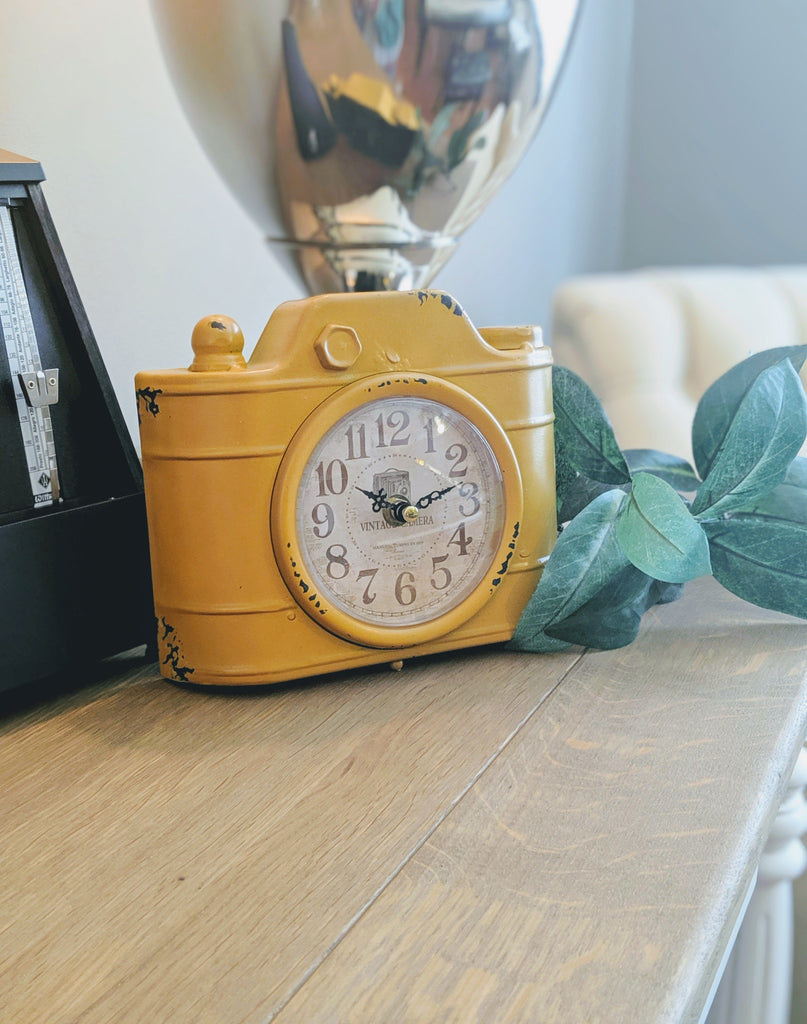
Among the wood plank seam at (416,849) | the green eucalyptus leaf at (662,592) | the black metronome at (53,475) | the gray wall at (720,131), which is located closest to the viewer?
the wood plank seam at (416,849)

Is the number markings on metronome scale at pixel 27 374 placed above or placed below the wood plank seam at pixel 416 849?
above

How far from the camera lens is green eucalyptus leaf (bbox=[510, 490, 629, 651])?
0.58 m

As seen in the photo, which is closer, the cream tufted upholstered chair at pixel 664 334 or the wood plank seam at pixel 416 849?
the wood plank seam at pixel 416 849

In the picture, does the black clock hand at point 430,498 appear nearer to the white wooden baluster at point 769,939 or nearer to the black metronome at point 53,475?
the black metronome at point 53,475

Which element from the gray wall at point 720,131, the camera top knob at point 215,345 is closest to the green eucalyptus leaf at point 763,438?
the camera top knob at point 215,345

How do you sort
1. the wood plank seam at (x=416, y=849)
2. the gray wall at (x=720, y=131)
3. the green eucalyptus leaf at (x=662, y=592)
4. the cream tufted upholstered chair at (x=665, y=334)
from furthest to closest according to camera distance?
the gray wall at (x=720, y=131)
the cream tufted upholstered chair at (x=665, y=334)
the green eucalyptus leaf at (x=662, y=592)
the wood plank seam at (x=416, y=849)

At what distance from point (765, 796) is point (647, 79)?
1946 mm

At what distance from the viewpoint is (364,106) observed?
606mm

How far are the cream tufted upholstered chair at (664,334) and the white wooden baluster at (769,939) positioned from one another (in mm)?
769

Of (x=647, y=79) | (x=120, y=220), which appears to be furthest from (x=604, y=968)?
(x=647, y=79)

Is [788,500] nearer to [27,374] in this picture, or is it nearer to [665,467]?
[665,467]

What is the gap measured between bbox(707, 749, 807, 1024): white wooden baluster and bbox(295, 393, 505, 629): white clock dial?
291 millimetres

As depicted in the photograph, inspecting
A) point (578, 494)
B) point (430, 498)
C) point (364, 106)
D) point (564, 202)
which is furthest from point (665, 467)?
point (564, 202)

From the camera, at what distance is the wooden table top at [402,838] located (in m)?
0.32
